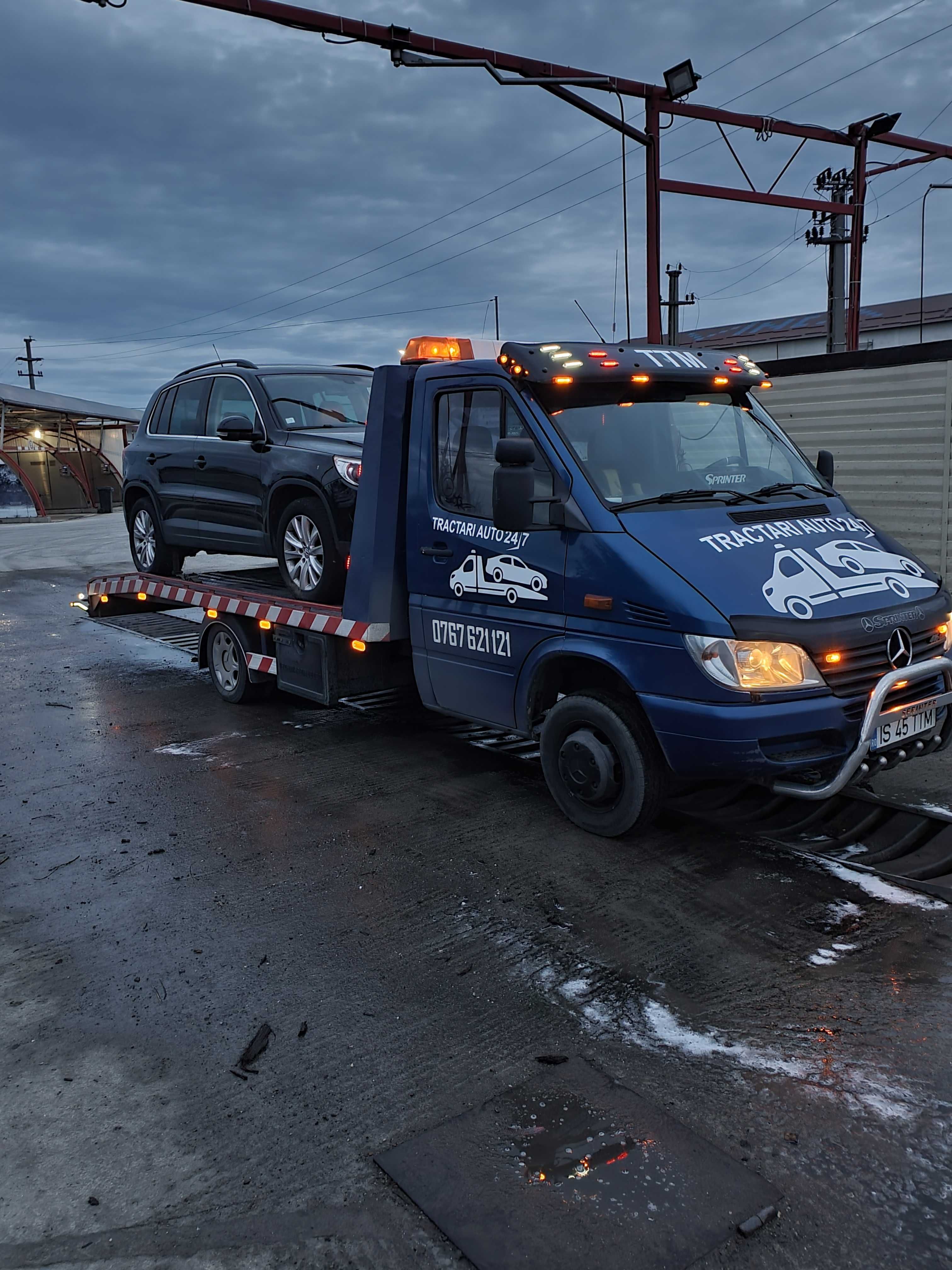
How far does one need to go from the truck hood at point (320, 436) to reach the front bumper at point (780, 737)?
350 cm

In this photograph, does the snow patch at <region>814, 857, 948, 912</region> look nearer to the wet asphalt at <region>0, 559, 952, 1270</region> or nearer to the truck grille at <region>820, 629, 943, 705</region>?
the wet asphalt at <region>0, 559, 952, 1270</region>

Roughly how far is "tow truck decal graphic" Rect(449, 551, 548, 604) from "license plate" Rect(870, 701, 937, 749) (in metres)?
1.72

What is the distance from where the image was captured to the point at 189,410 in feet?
28.0

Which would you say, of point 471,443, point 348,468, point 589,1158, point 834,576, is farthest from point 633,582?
point 348,468

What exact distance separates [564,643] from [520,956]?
1670 mm

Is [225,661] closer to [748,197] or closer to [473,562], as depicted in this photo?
[473,562]

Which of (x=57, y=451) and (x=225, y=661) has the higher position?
(x=57, y=451)

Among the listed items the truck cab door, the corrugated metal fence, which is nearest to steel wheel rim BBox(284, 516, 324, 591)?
the truck cab door

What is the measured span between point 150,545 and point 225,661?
1.78 metres

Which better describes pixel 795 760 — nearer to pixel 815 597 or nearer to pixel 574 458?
pixel 815 597

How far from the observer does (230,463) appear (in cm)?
787

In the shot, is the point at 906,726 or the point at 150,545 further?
the point at 150,545

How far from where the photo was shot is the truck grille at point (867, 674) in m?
4.45

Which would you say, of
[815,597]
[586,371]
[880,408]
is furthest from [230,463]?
[880,408]
